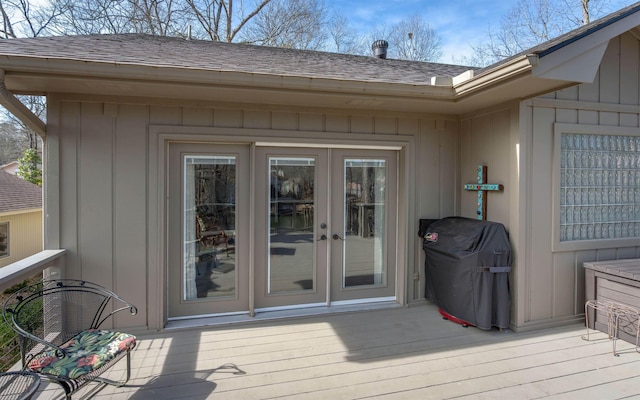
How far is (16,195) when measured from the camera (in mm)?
12656

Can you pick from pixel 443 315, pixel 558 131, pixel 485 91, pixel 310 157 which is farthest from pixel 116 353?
pixel 558 131

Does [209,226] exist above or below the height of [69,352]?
above

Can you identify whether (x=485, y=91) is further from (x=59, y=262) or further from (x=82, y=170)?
(x=59, y=262)

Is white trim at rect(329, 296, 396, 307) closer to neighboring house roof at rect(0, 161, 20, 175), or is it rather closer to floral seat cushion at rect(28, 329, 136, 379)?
floral seat cushion at rect(28, 329, 136, 379)

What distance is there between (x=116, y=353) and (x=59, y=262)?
53.7 inches

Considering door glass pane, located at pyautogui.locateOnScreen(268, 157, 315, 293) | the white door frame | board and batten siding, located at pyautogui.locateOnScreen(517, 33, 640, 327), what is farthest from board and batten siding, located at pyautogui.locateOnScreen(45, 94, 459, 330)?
board and batten siding, located at pyautogui.locateOnScreen(517, 33, 640, 327)

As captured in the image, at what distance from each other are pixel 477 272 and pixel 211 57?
10.8 ft

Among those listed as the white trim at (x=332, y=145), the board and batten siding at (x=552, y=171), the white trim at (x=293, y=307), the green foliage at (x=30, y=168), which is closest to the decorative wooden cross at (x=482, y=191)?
the board and batten siding at (x=552, y=171)

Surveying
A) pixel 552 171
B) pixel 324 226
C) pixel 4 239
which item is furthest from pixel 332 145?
pixel 4 239

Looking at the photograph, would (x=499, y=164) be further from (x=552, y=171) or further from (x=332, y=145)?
(x=332, y=145)

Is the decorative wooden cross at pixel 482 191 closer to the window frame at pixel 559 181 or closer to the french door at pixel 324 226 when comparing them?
the window frame at pixel 559 181

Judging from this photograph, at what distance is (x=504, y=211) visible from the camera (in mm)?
3482

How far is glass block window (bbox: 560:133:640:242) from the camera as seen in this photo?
3.55 meters

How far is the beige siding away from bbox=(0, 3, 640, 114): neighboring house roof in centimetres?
1167
